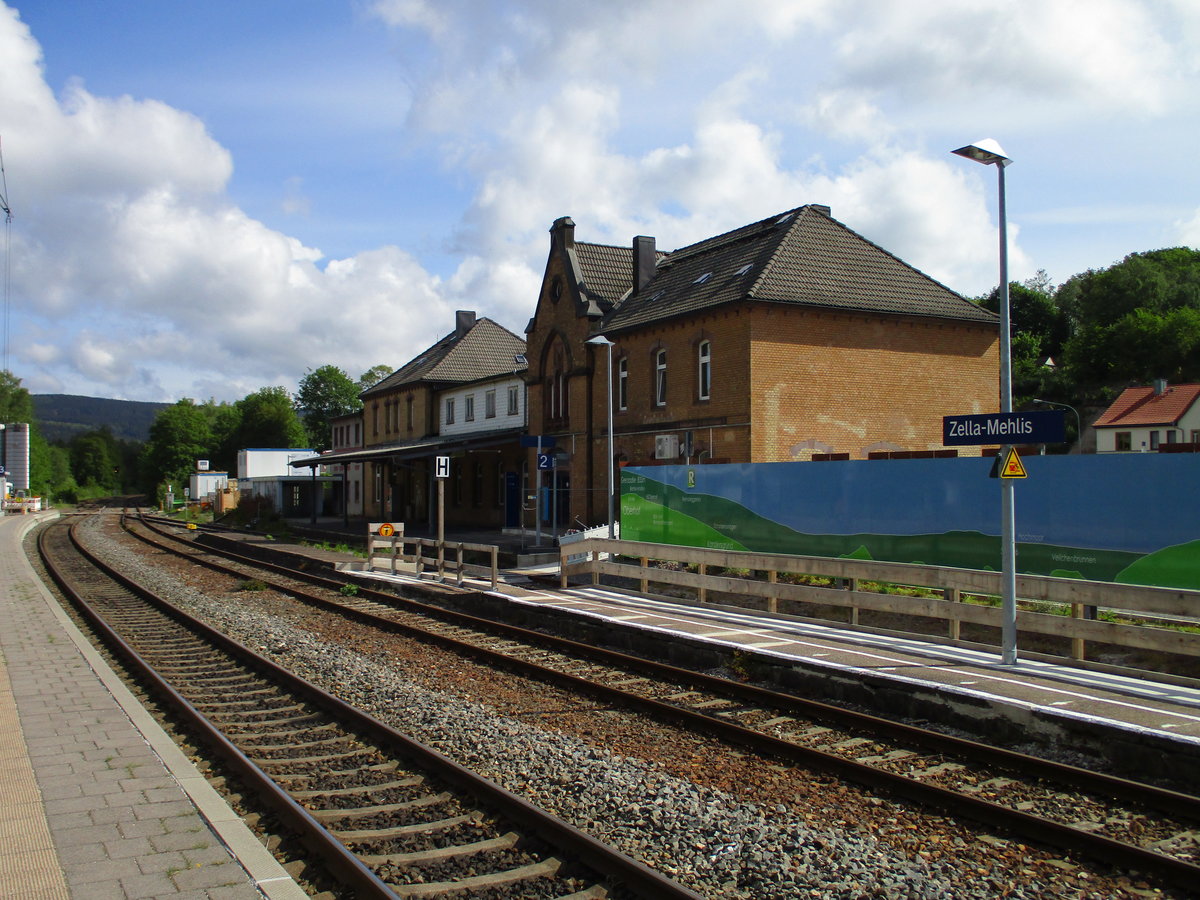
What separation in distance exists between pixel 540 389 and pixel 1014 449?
78.4 ft

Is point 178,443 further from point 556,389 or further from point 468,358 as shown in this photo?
point 556,389

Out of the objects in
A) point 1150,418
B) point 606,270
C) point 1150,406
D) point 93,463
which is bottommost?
point 1150,418

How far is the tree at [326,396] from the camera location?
385 feet

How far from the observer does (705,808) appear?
648cm

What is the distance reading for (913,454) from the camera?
56.2 feet

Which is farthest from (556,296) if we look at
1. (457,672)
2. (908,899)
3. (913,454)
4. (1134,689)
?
(908,899)

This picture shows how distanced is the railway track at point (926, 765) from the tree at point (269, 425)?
11537 centimetres

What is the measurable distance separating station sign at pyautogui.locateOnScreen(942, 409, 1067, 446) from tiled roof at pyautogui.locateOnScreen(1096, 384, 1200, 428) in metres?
52.5

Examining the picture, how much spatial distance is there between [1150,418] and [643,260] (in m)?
39.9

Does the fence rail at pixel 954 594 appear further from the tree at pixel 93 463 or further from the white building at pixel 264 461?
the tree at pixel 93 463

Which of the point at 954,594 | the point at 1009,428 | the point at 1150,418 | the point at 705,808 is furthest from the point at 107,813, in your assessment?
the point at 1150,418

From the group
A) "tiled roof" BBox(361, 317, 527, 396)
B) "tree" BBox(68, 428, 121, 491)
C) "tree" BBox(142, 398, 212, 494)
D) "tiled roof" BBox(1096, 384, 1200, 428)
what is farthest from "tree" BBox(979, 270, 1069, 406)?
"tree" BBox(68, 428, 121, 491)

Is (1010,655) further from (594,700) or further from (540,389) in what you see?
(540,389)

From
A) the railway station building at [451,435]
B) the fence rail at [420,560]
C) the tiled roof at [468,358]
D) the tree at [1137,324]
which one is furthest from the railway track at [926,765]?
the tree at [1137,324]
